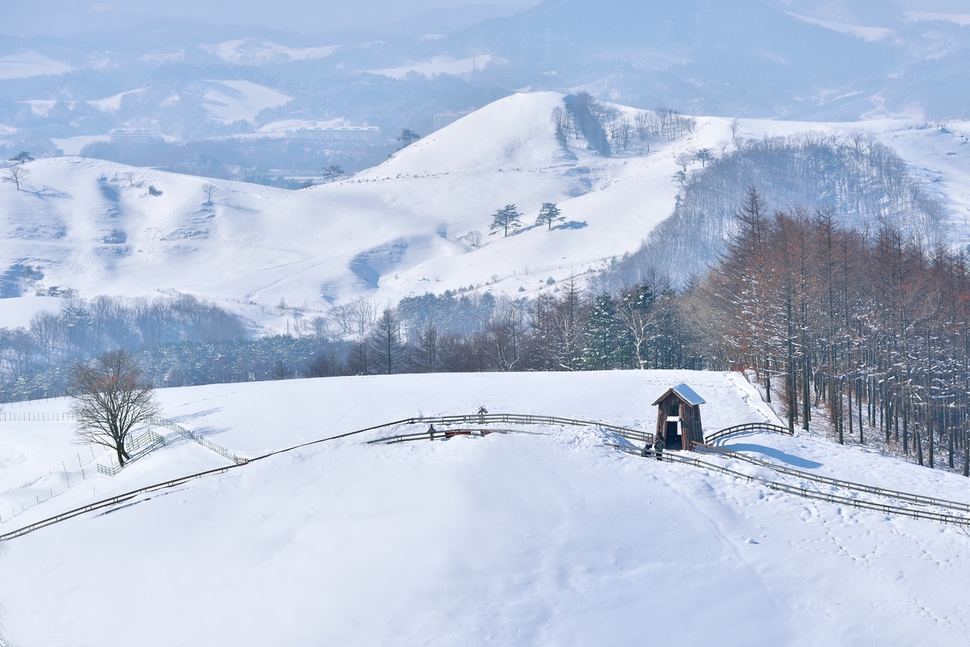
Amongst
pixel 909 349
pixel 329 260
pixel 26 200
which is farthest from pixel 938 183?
pixel 26 200

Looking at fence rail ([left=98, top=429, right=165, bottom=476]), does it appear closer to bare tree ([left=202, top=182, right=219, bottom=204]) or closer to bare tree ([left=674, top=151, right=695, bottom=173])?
bare tree ([left=674, top=151, right=695, bottom=173])

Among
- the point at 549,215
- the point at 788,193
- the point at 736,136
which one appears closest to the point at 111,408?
the point at 549,215

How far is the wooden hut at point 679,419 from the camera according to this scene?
33.4 metres

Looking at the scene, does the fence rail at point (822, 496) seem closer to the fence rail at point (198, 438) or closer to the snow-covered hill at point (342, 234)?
the fence rail at point (198, 438)

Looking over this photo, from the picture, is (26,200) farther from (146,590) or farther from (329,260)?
(146,590)

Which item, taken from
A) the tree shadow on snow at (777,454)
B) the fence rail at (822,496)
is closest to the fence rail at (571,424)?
the fence rail at (822,496)

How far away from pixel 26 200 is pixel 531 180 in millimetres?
122975

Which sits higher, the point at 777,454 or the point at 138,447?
the point at 138,447

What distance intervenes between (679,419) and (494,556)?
13.5 m

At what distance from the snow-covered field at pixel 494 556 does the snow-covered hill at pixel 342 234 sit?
93535 millimetres

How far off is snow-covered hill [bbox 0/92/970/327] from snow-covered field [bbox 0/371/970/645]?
93535mm

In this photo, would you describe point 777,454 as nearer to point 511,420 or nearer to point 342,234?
point 511,420

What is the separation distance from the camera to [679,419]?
111 ft

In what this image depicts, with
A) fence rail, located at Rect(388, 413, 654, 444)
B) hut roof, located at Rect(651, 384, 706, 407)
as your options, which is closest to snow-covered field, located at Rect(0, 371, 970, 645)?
fence rail, located at Rect(388, 413, 654, 444)
